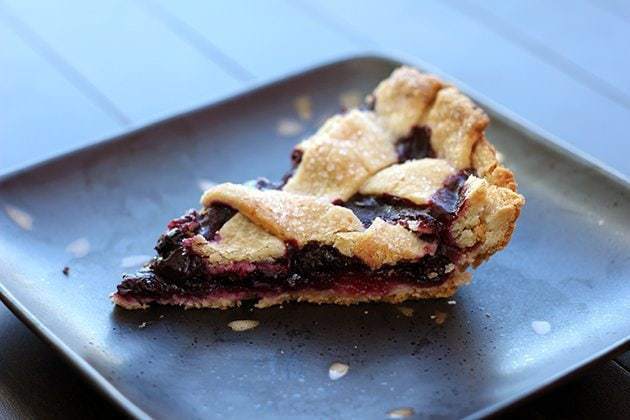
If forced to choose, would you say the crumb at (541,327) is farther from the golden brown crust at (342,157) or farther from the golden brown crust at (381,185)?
the golden brown crust at (342,157)

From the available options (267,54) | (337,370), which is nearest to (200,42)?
(267,54)

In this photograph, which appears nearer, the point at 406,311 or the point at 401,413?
the point at 401,413

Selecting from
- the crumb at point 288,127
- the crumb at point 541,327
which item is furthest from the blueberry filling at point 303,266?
the crumb at point 288,127

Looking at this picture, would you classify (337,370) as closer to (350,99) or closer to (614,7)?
(350,99)

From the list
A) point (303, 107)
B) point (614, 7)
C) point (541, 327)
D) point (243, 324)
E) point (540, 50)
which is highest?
point (614, 7)

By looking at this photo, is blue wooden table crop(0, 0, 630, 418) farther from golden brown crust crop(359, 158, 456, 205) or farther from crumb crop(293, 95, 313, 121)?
golden brown crust crop(359, 158, 456, 205)

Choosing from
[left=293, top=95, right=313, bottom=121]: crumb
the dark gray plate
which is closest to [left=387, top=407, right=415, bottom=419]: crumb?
the dark gray plate

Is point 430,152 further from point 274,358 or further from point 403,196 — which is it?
point 274,358
